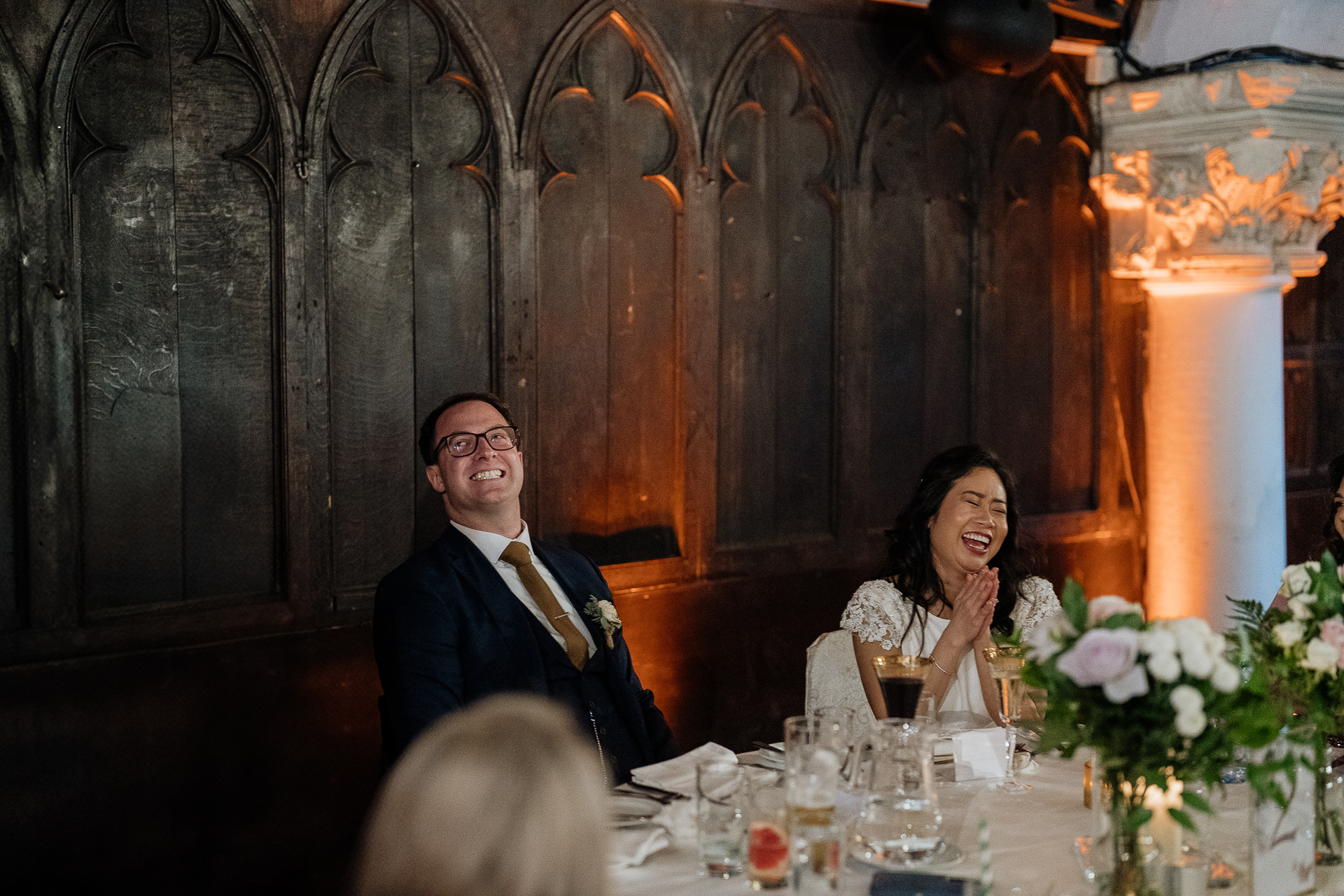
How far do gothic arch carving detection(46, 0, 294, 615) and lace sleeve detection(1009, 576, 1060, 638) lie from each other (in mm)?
2001

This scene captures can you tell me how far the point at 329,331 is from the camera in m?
3.61

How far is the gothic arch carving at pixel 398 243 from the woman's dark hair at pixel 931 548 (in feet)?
4.34

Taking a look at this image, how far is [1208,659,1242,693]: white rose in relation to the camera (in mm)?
1774

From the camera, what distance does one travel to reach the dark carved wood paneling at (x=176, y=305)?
3.24 m

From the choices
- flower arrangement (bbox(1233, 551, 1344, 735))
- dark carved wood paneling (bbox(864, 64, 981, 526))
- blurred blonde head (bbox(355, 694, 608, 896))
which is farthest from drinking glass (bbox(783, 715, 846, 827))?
dark carved wood paneling (bbox(864, 64, 981, 526))

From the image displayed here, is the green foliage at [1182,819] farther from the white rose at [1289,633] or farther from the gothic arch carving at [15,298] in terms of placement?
the gothic arch carving at [15,298]

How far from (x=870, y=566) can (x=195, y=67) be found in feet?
9.08

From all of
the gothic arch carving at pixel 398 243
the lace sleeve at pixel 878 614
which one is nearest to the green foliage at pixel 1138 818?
the lace sleeve at pixel 878 614

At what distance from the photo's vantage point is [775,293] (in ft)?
14.6

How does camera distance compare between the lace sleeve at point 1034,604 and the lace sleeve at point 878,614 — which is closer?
the lace sleeve at point 878,614

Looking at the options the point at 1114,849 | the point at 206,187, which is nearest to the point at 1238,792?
the point at 1114,849

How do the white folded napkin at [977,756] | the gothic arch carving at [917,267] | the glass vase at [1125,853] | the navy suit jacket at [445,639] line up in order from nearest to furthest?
the glass vase at [1125,853] → the white folded napkin at [977,756] → the navy suit jacket at [445,639] → the gothic arch carving at [917,267]

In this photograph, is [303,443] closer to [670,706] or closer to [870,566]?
[670,706]

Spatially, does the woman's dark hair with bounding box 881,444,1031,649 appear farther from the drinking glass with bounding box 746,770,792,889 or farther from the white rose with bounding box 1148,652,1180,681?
the white rose with bounding box 1148,652,1180,681
